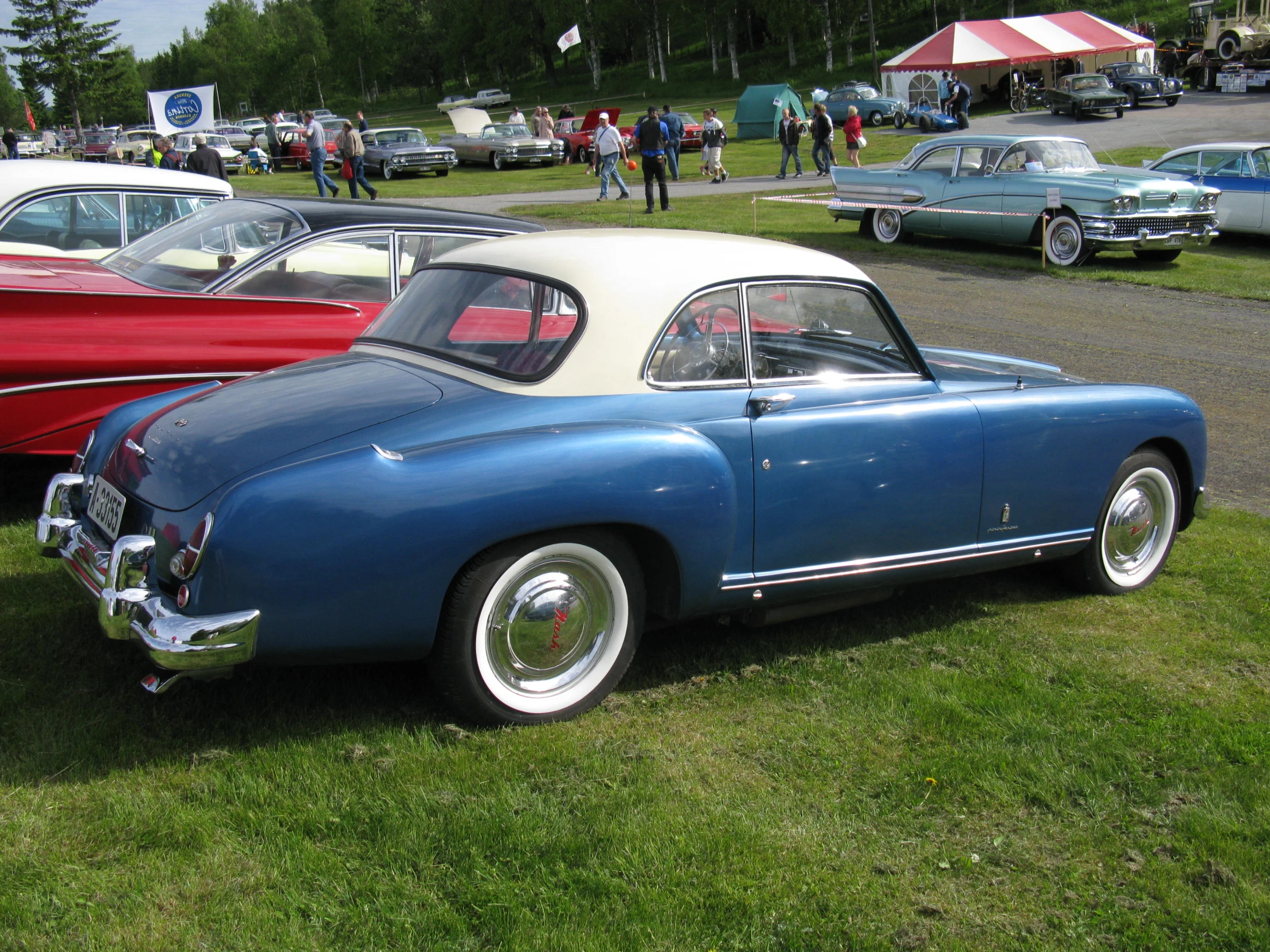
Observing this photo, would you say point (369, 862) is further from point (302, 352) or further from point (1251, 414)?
point (1251, 414)

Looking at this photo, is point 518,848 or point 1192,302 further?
point 1192,302

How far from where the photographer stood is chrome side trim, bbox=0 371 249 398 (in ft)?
16.8

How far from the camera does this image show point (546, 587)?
11.2ft

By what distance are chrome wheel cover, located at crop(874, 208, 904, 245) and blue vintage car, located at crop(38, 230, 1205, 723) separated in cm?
1246

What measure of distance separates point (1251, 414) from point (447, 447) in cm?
740

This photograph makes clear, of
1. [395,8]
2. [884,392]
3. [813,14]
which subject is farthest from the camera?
[395,8]

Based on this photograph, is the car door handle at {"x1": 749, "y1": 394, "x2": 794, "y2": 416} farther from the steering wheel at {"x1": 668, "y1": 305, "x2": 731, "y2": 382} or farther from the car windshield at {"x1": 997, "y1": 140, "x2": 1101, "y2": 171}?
the car windshield at {"x1": 997, "y1": 140, "x2": 1101, "y2": 171}

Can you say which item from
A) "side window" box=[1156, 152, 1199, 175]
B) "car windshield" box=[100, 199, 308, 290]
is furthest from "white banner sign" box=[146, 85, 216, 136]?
"car windshield" box=[100, 199, 308, 290]

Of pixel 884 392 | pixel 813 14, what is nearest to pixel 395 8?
pixel 813 14

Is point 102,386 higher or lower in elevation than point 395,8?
lower

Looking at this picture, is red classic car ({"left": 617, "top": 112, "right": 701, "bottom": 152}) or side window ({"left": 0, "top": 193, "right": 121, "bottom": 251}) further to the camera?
red classic car ({"left": 617, "top": 112, "right": 701, "bottom": 152})

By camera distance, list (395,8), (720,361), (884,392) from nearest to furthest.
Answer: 1. (720,361)
2. (884,392)
3. (395,8)

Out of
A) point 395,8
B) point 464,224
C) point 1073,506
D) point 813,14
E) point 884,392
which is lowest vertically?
point 1073,506

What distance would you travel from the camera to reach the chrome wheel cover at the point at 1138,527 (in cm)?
483
